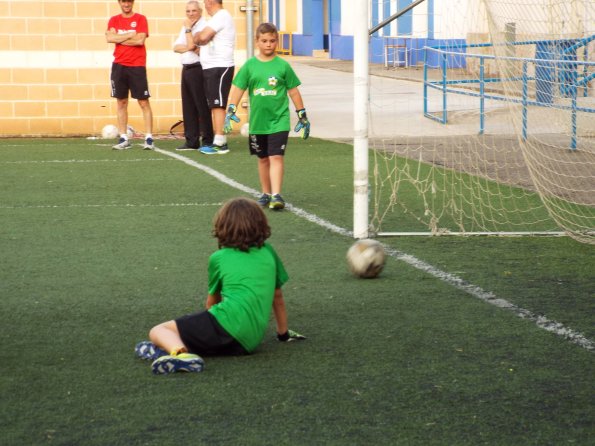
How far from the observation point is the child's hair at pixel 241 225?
5.24m

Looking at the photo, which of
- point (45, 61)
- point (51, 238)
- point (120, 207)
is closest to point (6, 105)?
point (45, 61)

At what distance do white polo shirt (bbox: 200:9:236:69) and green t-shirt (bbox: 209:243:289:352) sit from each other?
29.3ft

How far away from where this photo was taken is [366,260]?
677 centimetres

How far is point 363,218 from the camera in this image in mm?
8289

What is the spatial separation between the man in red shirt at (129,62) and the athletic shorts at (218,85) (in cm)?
98

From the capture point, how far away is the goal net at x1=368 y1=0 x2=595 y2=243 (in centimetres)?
927

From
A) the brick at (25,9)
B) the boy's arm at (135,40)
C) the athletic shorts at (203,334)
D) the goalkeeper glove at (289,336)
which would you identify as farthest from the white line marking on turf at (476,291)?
the brick at (25,9)

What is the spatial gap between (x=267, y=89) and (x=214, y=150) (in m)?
4.56

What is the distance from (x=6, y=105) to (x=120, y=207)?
739cm

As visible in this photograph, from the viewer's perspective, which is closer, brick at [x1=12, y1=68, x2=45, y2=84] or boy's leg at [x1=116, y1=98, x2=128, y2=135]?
boy's leg at [x1=116, y1=98, x2=128, y2=135]

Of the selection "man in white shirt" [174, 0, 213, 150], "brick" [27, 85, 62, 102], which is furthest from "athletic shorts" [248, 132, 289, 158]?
"brick" [27, 85, 62, 102]

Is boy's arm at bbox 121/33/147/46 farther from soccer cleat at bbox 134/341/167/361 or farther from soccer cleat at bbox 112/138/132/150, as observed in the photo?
soccer cleat at bbox 134/341/167/361

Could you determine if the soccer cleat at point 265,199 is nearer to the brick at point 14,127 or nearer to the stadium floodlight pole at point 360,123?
the stadium floodlight pole at point 360,123

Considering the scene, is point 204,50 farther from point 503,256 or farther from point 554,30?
point 503,256
